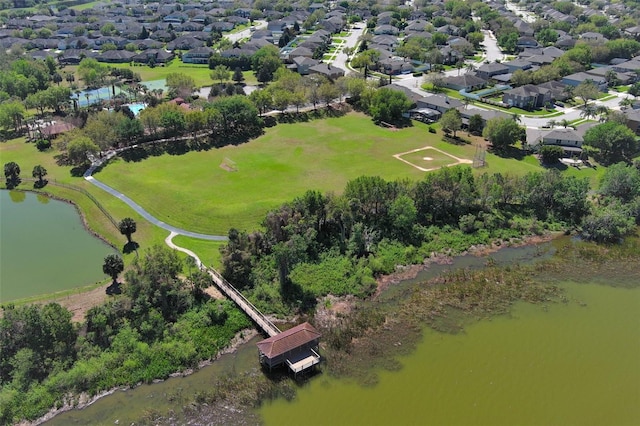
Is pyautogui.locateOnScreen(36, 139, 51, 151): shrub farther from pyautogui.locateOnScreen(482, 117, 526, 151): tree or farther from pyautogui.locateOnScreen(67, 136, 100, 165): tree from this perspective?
pyautogui.locateOnScreen(482, 117, 526, 151): tree

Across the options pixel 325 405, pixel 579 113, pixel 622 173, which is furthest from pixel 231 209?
pixel 579 113

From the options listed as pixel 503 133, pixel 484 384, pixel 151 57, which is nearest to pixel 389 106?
pixel 503 133

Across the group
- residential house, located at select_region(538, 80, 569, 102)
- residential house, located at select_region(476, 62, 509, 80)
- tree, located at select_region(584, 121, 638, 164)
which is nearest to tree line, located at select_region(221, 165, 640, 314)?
tree, located at select_region(584, 121, 638, 164)

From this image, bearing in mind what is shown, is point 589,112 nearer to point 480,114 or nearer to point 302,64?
point 480,114

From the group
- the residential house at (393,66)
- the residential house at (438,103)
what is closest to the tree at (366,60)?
the residential house at (393,66)

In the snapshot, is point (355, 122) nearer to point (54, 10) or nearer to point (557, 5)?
point (557, 5)
